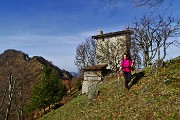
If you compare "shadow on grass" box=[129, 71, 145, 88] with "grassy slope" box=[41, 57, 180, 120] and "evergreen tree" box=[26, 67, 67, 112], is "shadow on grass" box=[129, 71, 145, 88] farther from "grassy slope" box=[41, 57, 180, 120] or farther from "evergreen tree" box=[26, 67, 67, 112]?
"evergreen tree" box=[26, 67, 67, 112]

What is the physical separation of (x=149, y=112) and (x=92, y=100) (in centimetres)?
877

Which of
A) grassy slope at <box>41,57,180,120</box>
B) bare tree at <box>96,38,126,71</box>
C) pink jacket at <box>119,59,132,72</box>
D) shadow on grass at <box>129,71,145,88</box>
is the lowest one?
grassy slope at <box>41,57,180,120</box>

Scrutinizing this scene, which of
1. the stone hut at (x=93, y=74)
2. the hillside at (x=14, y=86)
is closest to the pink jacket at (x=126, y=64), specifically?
the hillside at (x=14, y=86)

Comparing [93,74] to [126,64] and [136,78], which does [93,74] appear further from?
[126,64]

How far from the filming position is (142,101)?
674 inches

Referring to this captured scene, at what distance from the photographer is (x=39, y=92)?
60750 mm

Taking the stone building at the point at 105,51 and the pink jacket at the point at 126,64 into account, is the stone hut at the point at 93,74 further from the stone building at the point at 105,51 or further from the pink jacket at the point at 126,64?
the pink jacket at the point at 126,64

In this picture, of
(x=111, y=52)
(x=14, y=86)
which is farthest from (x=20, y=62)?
(x=111, y=52)

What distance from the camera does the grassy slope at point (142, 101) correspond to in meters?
14.8

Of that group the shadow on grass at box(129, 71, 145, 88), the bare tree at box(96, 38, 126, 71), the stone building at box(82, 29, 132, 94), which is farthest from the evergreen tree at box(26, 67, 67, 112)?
the shadow on grass at box(129, 71, 145, 88)

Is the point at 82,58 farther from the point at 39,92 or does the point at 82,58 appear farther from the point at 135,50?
the point at 135,50

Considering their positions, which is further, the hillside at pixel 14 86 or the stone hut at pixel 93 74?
the stone hut at pixel 93 74

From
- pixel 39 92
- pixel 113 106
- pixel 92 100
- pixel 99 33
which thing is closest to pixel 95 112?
pixel 113 106

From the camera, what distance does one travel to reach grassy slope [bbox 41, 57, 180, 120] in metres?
14.8
